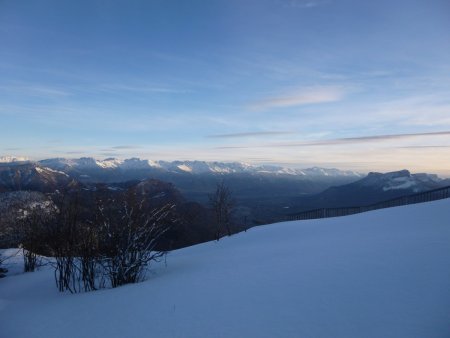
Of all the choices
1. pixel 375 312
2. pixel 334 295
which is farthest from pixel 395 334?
pixel 334 295

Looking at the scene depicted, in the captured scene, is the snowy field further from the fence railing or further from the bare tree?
the fence railing

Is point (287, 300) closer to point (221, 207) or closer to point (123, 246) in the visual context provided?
point (123, 246)

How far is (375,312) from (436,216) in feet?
23.2

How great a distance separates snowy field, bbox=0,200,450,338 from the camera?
424 centimetres

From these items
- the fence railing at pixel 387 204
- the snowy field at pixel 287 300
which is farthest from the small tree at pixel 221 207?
the snowy field at pixel 287 300

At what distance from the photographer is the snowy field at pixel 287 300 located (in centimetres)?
424

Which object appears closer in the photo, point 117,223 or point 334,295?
point 334,295

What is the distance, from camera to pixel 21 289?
9.99m

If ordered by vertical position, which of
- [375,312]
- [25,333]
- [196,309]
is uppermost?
[375,312]

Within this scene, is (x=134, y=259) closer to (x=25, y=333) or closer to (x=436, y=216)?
(x=25, y=333)

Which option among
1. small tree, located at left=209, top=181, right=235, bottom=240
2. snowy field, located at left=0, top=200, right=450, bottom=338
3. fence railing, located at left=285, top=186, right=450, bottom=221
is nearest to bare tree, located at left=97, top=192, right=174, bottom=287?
snowy field, located at left=0, top=200, right=450, bottom=338

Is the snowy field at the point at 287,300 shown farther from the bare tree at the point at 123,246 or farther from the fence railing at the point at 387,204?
the fence railing at the point at 387,204

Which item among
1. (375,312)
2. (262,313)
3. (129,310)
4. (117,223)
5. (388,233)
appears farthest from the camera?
(117,223)

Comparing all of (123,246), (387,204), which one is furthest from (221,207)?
(123,246)
